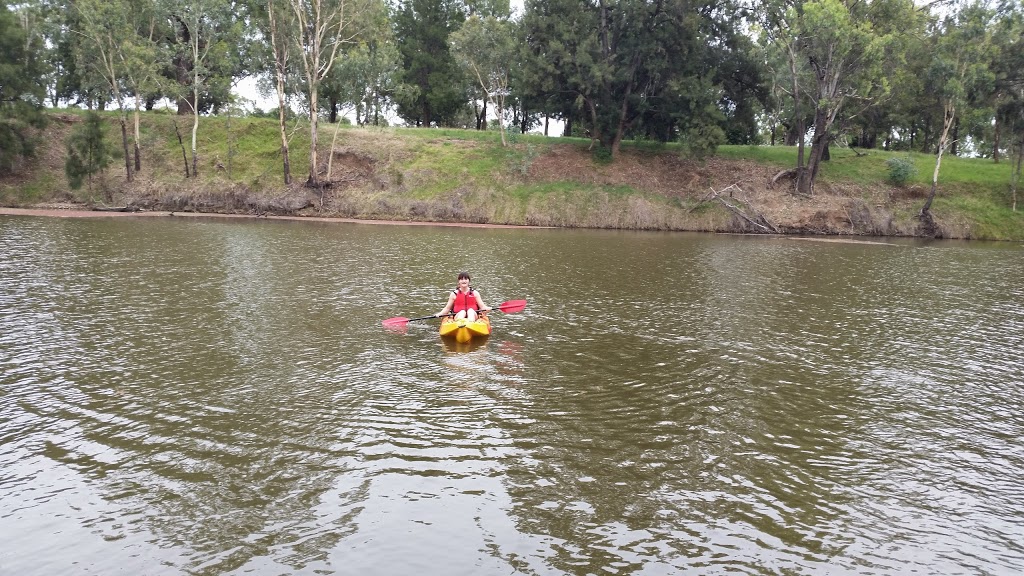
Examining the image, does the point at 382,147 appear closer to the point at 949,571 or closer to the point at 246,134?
the point at 246,134

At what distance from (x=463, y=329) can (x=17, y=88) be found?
2082 inches

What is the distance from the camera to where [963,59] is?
43688 millimetres

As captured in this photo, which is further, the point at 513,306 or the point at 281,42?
the point at 281,42

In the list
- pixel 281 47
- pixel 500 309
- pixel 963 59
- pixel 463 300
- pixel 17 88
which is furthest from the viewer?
pixel 281 47

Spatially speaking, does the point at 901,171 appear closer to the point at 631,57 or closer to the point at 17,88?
the point at 631,57

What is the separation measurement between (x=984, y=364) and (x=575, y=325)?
9323mm

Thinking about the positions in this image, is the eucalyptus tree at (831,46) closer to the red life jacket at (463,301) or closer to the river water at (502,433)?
the river water at (502,433)

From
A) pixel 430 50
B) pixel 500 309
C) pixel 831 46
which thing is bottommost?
pixel 500 309

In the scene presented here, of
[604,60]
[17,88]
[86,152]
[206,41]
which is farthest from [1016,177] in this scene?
[17,88]

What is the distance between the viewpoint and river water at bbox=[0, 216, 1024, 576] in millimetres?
7031

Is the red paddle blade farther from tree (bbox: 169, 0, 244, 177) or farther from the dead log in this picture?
tree (bbox: 169, 0, 244, 177)

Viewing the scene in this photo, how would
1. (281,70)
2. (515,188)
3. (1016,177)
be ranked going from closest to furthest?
(1016,177) < (281,70) < (515,188)

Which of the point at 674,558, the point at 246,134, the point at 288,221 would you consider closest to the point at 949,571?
the point at 674,558

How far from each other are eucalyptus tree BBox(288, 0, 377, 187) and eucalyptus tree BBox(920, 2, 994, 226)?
42.0 metres
